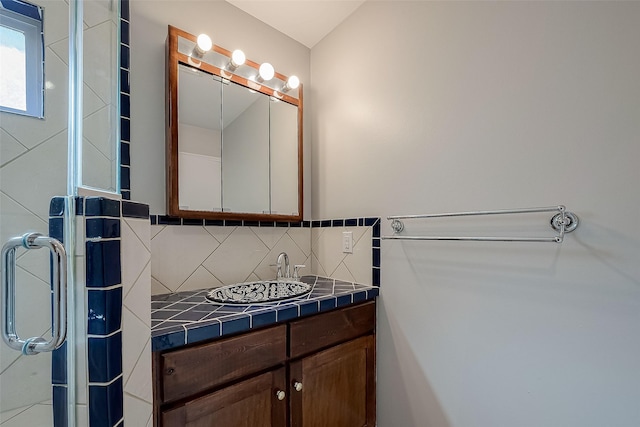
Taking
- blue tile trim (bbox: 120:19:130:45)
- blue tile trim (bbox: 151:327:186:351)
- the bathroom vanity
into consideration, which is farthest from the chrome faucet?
blue tile trim (bbox: 120:19:130:45)

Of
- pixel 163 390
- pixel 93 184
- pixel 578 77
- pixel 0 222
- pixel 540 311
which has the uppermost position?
pixel 578 77

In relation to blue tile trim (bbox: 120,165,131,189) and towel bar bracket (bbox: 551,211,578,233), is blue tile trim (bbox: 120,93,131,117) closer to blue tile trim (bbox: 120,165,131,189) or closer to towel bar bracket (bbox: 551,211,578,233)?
blue tile trim (bbox: 120,165,131,189)

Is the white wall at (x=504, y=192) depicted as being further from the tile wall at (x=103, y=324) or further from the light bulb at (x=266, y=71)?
the tile wall at (x=103, y=324)

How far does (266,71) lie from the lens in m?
1.59

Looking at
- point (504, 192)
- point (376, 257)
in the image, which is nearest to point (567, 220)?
point (504, 192)

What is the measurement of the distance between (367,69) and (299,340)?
141 centimetres

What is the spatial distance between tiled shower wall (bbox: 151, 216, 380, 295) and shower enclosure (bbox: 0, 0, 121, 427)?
422 mm

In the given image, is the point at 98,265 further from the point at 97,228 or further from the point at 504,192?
the point at 504,192

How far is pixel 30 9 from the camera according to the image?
986mm

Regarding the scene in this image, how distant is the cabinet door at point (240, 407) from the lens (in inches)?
34.2

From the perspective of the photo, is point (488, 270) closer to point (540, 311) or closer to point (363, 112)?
point (540, 311)

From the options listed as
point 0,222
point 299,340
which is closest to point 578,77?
point 299,340

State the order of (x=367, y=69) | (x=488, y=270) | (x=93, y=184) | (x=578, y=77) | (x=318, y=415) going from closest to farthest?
(x=93, y=184), (x=578, y=77), (x=488, y=270), (x=318, y=415), (x=367, y=69)

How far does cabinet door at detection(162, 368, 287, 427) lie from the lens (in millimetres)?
868
